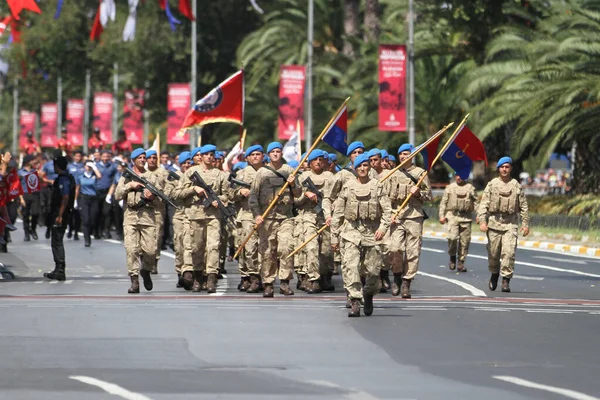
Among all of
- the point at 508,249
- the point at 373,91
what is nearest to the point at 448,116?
the point at 373,91

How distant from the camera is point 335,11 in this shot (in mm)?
64500

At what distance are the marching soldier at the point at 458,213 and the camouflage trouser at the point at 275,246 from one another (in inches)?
276

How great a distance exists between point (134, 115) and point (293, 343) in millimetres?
56856

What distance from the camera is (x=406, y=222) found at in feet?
70.7

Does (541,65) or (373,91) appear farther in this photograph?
(373,91)

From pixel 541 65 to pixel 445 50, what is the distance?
8.96m

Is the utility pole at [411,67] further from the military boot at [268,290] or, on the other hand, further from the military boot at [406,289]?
the military boot at [268,290]

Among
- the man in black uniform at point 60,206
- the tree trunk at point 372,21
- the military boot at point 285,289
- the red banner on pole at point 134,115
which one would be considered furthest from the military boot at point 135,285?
the red banner on pole at point 134,115

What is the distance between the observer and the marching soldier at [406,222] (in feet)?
68.6

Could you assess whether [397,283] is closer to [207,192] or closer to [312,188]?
[312,188]

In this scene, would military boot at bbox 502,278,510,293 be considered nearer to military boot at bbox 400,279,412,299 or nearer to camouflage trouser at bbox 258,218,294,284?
military boot at bbox 400,279,412,299

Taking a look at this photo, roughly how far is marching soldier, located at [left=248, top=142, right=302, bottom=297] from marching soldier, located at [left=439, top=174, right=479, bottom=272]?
696 centimetres

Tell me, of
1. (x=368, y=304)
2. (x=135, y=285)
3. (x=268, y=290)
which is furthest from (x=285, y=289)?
(x=368, y=304)

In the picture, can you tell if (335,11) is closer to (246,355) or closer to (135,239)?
(135,239)
